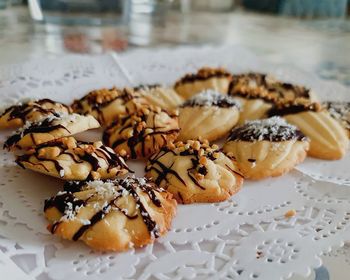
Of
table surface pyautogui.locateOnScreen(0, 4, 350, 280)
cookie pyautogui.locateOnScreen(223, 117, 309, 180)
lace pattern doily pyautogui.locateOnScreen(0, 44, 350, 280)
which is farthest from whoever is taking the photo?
table surface pyautogui.locateOnScreen(0, 4, 350, 280)

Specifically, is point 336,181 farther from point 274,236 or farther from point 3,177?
point 3,177

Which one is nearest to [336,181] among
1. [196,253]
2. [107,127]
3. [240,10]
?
[196,253]

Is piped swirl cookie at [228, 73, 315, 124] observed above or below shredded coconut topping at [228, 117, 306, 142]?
below

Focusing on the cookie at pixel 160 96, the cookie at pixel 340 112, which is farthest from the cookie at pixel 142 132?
the cookie at pixel 340 112

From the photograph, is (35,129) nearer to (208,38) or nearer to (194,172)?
(194,172)

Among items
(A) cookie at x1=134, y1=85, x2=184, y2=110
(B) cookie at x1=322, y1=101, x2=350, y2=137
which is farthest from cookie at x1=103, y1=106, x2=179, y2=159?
(B) cookie at x1=322, y1=101, x2=350, y2=137

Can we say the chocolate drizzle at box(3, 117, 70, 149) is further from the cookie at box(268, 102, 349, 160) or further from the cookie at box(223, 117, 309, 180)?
the cookie at box(268, 102, 349, 160)

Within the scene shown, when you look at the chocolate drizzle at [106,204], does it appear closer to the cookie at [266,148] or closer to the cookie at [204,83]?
the cookie at [266,148]
